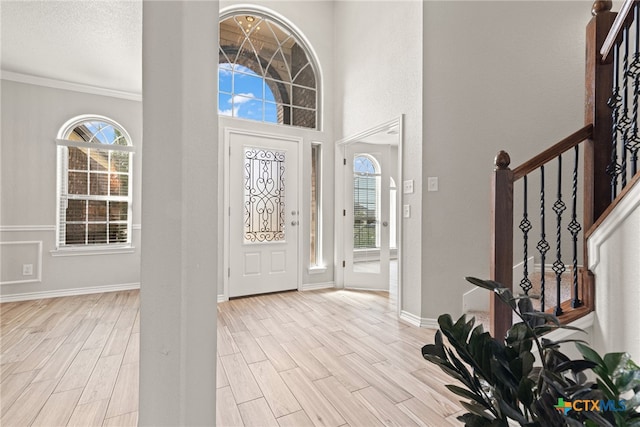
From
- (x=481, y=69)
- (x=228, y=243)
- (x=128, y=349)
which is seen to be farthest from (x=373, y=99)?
(x=128, y=349)

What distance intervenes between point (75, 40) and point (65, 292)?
2883mm

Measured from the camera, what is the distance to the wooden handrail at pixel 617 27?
1.38 metres

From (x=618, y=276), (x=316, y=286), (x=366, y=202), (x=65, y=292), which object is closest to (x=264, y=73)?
(x=366, y=202)

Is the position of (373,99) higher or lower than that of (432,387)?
higher

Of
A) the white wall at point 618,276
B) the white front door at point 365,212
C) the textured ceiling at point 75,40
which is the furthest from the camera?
the white front door at point 365,212

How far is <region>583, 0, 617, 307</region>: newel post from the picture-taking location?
161 centimetres

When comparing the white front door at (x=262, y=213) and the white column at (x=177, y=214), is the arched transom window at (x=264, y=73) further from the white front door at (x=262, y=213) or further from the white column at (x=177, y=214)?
the white column at (x=177, y=214)

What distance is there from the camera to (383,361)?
208cm

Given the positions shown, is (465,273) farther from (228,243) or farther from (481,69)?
(228,243)

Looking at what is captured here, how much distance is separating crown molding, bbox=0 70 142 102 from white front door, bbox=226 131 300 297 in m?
1.78

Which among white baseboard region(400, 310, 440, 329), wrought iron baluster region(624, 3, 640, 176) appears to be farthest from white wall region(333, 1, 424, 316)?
wrought iron baluster region(624, 3, 640, 176)

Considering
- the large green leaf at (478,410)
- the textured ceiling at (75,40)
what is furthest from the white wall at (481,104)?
the textured ceiling at (75,40)

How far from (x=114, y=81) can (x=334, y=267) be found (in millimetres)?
3678

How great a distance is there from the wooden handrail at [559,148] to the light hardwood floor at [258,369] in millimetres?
1316
